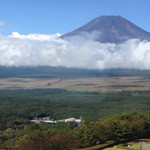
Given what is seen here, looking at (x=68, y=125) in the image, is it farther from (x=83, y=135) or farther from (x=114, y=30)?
(x=114, y=30)

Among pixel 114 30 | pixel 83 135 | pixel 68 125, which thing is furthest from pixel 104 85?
pixel 114 30

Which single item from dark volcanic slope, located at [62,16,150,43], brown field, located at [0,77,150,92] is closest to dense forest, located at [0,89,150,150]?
brown field, located at [0,77,150,92]

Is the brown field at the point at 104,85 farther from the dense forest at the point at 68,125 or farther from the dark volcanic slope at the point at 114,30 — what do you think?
the dark volcanic slope at the point at 114,30

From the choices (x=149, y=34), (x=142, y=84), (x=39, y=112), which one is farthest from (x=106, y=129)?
(x=149, y=34)

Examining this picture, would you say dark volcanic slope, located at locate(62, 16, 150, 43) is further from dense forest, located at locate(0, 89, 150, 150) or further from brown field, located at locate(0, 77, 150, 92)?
dense forest, located at locate(0, 89, 150, 150)

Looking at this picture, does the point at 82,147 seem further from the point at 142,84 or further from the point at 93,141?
the point at 142,84

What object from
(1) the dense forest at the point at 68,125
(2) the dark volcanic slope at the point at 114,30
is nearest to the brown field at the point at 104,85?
(1) the dense forest at the point at 68,125
